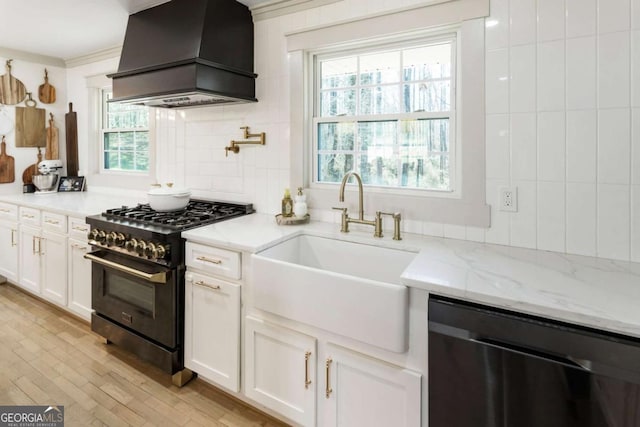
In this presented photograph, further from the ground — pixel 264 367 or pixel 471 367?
pixel 471 367

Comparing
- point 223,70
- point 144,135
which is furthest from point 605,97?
point 144,135

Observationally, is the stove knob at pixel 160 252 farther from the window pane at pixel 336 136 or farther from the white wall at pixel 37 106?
the white wall at pixel 37 106

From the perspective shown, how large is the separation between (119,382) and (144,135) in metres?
2.28

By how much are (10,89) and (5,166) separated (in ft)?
2.56

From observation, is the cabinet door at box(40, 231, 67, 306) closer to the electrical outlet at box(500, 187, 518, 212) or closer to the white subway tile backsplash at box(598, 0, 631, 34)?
the electrical outlet at box(500, 187, 518, 212)

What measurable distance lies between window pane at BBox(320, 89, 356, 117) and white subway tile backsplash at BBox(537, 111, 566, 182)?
1.08 meters

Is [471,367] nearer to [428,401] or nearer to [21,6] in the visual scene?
[428,401]

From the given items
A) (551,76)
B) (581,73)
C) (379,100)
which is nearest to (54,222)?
(379,100)

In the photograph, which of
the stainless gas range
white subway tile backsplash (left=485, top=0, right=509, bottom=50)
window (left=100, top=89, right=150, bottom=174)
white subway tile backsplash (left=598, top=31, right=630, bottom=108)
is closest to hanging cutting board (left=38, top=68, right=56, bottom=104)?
window (left=100, top=89, right=150, bottom=174)

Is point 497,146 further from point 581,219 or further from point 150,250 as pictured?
point 150,250

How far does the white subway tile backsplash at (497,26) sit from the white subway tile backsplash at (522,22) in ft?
0.07

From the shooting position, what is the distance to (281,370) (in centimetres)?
163

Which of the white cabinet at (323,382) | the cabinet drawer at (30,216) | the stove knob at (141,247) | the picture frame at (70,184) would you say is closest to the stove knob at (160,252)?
the stove knob at (141,247)

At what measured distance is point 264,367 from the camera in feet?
5.53
